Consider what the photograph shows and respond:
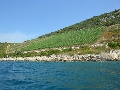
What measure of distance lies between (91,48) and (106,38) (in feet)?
64.7

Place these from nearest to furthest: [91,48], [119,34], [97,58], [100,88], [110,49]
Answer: [100,88], [97,58], [110,49], [91,48], [119,34]

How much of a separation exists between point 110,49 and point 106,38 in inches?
1038

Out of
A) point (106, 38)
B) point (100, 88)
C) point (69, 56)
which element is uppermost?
point (106, 38)

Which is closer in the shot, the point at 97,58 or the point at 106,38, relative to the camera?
the point at 97,58

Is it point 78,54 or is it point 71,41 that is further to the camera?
point 71,41

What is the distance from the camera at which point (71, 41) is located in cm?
13888

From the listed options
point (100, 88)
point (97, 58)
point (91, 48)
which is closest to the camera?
point (100, 88)

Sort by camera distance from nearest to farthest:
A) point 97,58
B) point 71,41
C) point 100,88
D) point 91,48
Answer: point 100,88 < point 97,58 < point 91,48 < point 71,41

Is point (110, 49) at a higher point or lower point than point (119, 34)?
lower

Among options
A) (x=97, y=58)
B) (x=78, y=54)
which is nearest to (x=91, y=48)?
(x=78, y=54)

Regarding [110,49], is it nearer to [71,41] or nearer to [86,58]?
[86,58]

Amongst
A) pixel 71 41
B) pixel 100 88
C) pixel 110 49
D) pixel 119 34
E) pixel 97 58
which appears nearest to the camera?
pixel 100 88

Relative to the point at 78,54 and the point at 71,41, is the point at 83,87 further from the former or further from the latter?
the point at 71,41

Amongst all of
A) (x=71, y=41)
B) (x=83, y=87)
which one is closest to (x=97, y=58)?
(x=71, y=41)
